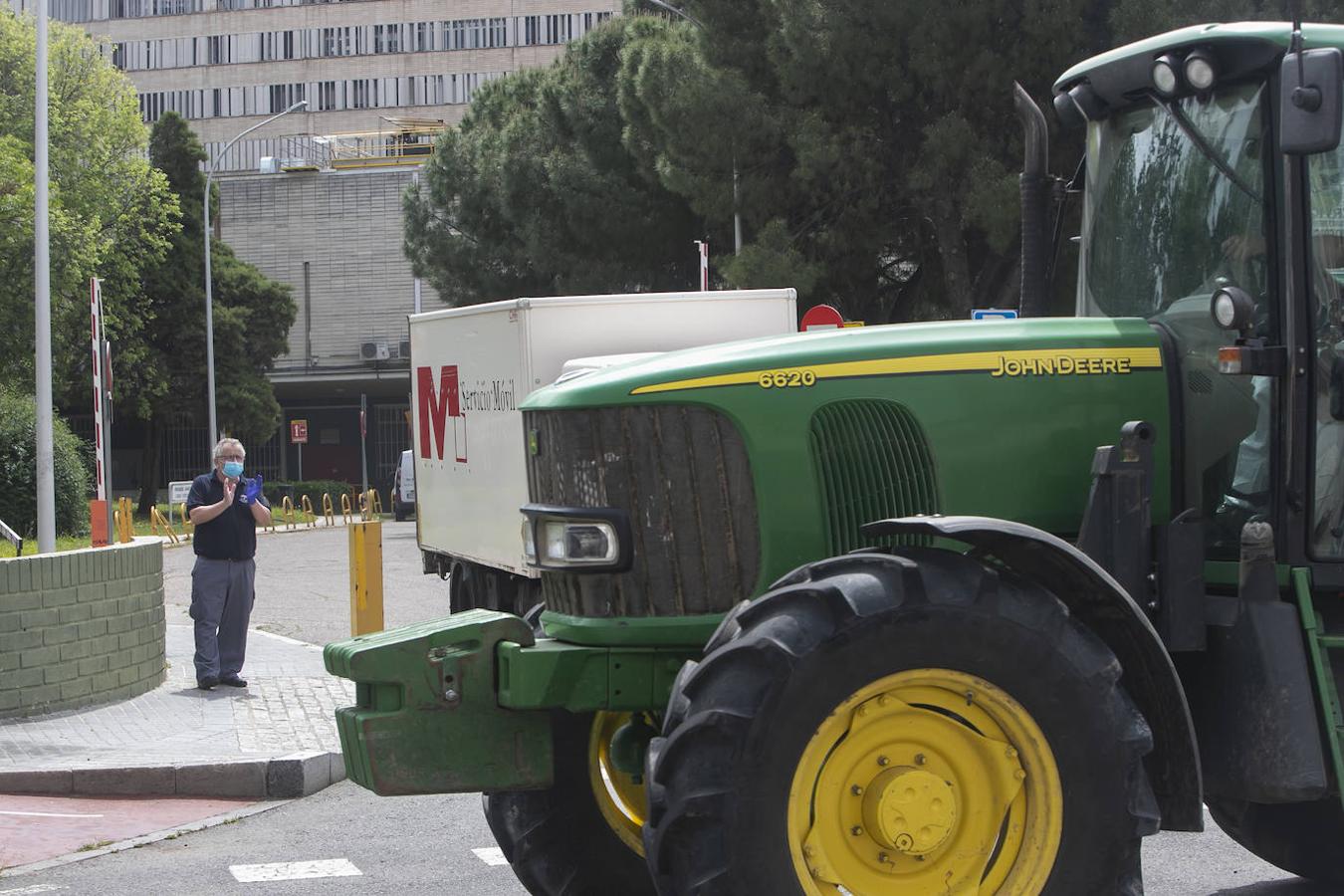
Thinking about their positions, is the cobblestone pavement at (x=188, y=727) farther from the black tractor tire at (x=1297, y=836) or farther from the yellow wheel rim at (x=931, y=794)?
the yellow wheel rim at (x=931, y=794)

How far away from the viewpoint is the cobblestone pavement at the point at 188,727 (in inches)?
383

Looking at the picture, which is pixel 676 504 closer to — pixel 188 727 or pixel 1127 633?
pixel 1127 633

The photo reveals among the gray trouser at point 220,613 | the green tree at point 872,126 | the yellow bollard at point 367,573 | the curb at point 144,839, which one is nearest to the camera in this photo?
the curb at point 144,839

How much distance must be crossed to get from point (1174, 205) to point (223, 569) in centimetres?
855

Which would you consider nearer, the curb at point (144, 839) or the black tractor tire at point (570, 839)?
the black tractor tire at point (570, 839)

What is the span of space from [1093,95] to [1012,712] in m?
2.30

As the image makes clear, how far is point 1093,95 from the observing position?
5.86 meters

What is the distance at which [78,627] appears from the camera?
11.2 meters

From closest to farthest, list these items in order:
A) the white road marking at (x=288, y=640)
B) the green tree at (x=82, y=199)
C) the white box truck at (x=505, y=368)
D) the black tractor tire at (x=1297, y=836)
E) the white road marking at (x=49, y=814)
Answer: the black tractor tire at (x=1297, y=836), the white road marking at (x=49, y=814), the white box truck at (x=505, y=368), the white road marking at (x=288, y=640), the green tree at (x=82, y=199)

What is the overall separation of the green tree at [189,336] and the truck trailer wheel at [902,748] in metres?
46.8

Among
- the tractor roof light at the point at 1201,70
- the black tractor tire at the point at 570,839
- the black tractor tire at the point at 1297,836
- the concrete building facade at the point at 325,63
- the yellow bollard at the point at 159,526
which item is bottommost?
the yellow bollard at the point at 159,526

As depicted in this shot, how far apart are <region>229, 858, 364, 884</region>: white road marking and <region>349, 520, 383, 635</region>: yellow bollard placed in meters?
5.30

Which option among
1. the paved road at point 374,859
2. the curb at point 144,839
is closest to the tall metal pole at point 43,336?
the curb at point 144,839

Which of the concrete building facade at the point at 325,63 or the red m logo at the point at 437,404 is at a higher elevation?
the concrete building facade at the point at 325,63
